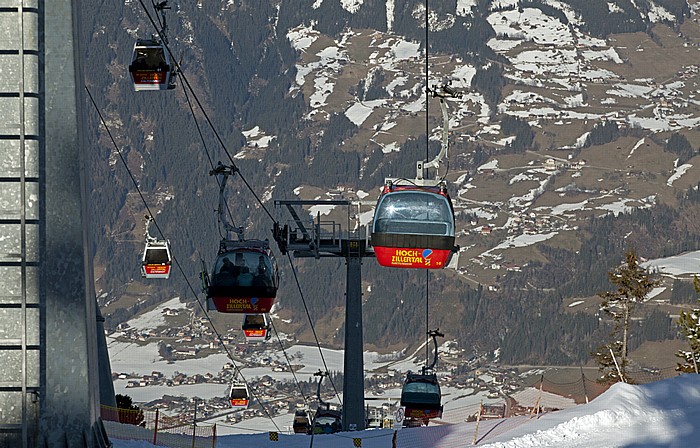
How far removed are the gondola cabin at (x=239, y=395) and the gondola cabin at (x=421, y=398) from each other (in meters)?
9.66

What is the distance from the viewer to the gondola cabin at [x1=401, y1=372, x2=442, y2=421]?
32500mm

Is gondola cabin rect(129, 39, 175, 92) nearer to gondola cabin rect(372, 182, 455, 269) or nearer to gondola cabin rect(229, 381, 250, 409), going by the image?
gondola cabin rect(372, 182, 455, 269)

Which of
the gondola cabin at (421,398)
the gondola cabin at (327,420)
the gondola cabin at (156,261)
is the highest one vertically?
the gondola cabin at (156,261)

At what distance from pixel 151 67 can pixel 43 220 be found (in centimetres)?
1765

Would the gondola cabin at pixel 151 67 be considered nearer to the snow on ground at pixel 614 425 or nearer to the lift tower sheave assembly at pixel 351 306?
the snow on ground at pixel 614 425

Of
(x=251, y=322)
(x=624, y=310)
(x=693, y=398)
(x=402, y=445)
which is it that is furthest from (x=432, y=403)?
(x=624, y=310)

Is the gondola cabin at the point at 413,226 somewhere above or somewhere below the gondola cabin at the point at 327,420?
above

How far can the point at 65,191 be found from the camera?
22.5 ft

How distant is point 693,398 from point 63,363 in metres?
9.85

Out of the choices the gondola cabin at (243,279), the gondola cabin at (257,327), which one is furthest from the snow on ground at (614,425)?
the gondola cabin at (257,327)

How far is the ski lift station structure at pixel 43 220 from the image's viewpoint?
684 centimetres

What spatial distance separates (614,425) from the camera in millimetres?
13781

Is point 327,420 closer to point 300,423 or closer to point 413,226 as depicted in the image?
point 300,423

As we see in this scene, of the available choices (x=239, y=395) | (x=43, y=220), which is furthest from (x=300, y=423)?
(x=43, y=220)
